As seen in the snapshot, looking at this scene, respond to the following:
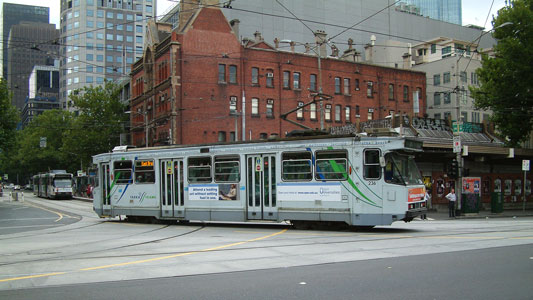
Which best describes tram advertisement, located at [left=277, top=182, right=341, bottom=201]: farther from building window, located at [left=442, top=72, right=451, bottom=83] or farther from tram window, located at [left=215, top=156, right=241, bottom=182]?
building window, located at [left=442, top=72, right=451, bottom=83]

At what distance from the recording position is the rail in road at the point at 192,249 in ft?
30.9

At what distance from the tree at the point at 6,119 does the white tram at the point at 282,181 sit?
2471cm

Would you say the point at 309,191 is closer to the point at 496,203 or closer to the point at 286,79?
the point at 496,203

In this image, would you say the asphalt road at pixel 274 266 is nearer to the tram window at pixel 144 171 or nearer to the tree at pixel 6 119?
the tram window at pixel 144 171

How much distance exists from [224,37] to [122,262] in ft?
139

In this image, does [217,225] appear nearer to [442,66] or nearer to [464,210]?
[464,210]

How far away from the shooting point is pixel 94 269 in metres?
9.66

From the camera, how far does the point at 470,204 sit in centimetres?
2806

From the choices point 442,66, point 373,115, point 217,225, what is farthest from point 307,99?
point 217,225

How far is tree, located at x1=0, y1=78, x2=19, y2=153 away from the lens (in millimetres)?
39759

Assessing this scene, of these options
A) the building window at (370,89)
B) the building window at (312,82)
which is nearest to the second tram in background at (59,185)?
the building window at (312,82)

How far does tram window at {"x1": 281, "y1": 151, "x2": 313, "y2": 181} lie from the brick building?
96.1 ft


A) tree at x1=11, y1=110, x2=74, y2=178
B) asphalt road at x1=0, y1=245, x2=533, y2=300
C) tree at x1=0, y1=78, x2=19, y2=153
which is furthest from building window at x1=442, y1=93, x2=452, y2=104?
asphalt road at x1=0, y1=245, x2=533, y2=300

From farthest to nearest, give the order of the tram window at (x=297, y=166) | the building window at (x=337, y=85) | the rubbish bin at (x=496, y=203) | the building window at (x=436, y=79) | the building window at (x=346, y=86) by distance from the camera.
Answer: the building window at (x=436, y=79) → the building window at (x=346, y=86) → the building window at (x=337, y=85) → the rubbish bin at (x=496, y=203) → the tram window at (x=297, y=166)
